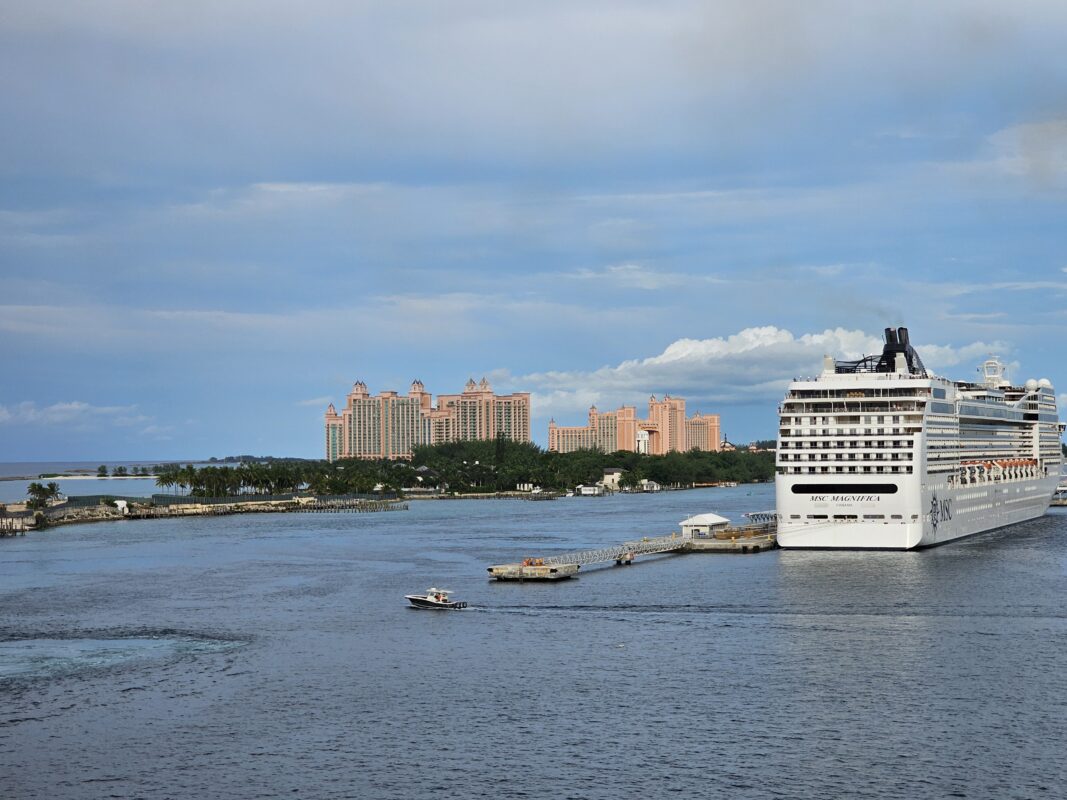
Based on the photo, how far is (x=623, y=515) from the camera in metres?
118

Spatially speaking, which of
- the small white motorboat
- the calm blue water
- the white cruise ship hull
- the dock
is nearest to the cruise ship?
the white cruise ship hull

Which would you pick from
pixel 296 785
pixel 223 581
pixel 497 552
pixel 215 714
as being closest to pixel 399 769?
pixel 296 785

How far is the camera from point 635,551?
6538 cm

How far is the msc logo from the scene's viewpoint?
61.0 m

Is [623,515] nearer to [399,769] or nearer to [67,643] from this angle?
[67,643]

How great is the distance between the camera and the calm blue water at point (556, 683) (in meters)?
26.3

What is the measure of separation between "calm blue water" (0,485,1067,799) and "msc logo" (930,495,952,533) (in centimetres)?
201

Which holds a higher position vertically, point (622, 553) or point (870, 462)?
point (870, 462)

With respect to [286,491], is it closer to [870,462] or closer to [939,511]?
[939,511]

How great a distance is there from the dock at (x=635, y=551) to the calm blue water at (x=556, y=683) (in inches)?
57.0

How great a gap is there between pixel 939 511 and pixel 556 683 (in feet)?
113

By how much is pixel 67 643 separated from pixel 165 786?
1722 centimetres

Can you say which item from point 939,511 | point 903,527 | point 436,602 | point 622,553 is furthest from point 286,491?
point 436,602

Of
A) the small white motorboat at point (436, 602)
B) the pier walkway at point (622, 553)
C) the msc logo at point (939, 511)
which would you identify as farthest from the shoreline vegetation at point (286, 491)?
the msc logo at point (939, 511)
